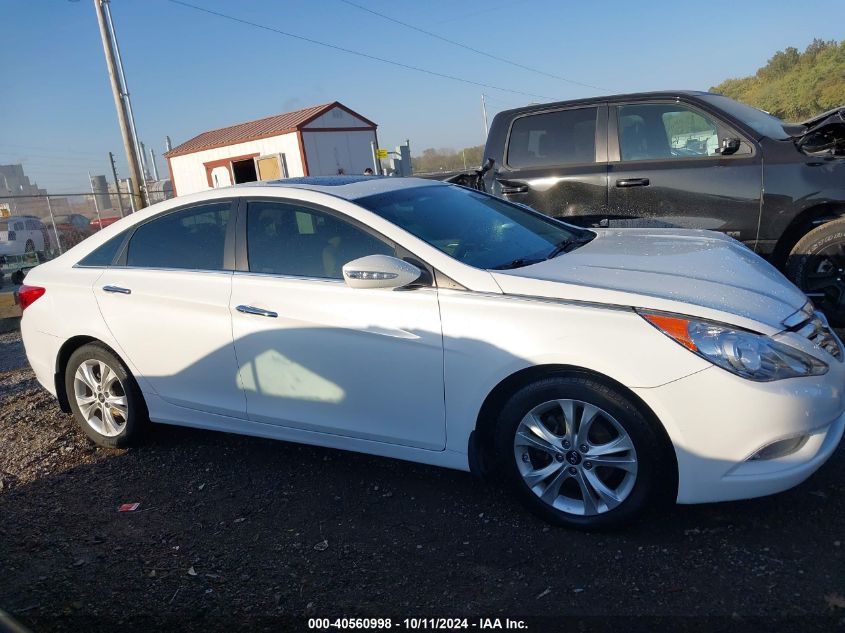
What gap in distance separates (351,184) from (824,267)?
368 centimetres

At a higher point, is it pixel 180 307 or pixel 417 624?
pixel 180 307

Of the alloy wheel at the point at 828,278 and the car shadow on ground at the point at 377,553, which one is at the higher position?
the alloy wheel at the point at 828,278

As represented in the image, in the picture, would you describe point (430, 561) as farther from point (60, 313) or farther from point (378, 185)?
point (60, 313)

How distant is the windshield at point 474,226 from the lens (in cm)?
340

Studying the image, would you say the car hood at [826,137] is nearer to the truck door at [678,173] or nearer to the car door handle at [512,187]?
the truck door at [678,173]

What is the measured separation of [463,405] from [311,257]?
1.16 meters

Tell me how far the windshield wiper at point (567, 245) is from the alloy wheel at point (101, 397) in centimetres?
274

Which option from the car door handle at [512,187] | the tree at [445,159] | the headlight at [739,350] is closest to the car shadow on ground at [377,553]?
the headlight at [739,350]

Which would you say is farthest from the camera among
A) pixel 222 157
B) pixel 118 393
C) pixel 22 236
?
pixel 222 157

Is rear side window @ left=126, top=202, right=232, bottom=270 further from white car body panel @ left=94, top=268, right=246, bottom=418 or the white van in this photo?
the white van

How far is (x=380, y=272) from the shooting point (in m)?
3.09

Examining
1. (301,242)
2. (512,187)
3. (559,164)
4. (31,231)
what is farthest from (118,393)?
(31,231)

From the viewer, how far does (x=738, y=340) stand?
2.61m

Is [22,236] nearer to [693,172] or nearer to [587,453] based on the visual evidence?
[693,172]
